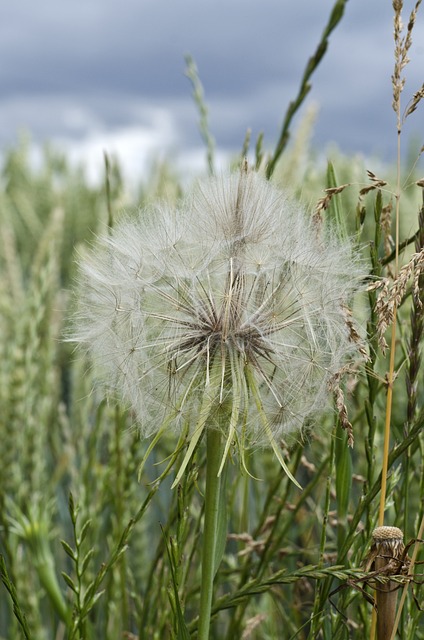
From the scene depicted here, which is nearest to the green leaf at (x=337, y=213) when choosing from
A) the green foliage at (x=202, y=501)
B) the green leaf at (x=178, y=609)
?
the green foliage at (x=202, y=501)

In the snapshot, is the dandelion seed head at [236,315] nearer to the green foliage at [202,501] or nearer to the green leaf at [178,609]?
the green foliage at [202,501]

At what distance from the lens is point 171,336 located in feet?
3.15

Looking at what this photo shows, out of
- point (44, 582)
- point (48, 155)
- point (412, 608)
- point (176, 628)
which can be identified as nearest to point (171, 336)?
point (176, 628)

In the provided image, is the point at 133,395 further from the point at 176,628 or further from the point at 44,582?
the point at 44,582

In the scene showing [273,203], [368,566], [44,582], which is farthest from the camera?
[44,582]

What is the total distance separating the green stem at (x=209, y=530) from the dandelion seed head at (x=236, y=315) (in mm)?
34

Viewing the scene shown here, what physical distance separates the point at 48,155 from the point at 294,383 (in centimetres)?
753

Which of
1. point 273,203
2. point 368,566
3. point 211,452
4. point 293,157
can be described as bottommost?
point 368,566

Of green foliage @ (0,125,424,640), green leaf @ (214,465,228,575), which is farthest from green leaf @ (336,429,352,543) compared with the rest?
green leaf @ (214,465,228,575)

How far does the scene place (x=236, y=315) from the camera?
93 centimetres

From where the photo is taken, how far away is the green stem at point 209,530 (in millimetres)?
859

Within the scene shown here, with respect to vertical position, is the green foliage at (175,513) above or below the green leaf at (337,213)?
below

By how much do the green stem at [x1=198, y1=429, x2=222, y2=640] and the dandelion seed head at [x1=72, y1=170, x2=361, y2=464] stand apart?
0.03 m

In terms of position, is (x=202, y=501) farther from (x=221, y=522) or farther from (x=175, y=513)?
(x=221, y=522)
